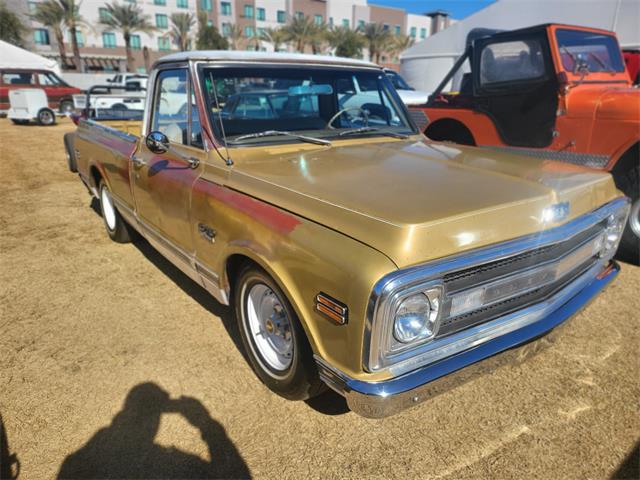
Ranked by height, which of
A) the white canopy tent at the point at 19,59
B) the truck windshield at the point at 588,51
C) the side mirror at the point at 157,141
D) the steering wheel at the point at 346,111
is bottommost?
the side mirror at the point at 157,141

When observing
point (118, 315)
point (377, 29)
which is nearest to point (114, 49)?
point (377, 29)

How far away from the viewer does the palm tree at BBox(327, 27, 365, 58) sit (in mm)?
45625

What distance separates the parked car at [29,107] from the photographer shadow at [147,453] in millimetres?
16232

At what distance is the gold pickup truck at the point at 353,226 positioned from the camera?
1.70 metres

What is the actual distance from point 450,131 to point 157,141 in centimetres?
413

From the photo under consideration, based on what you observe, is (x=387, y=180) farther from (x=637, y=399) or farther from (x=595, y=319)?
(x=595, y=319)

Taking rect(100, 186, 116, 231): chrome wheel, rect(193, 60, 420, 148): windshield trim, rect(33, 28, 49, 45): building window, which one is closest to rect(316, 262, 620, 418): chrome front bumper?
rect(193, 60, 420, 148): windshield trim

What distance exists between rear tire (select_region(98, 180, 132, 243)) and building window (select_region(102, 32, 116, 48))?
49.9 m

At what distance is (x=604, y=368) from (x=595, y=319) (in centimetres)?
67

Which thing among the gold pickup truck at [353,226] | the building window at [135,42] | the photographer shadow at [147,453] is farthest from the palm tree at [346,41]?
the photographer shadow at [147,453]

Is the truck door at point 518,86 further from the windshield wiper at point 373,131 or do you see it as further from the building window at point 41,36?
the building window at point 41,36

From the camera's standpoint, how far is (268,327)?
8.05 ft

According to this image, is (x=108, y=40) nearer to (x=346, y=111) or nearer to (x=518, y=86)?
(x=518, y=86)

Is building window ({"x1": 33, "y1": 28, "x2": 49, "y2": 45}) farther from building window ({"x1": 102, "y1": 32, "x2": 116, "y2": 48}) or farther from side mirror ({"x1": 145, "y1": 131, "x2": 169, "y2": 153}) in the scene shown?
side mirror ({"x1": 145, "y1": 131, "x2": 169, "y2": 153})
